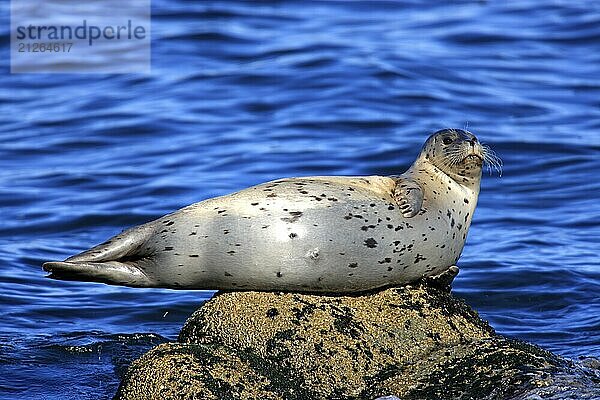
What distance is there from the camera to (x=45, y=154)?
12.8 m

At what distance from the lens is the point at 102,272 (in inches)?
232

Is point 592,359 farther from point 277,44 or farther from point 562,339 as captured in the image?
point 277,44

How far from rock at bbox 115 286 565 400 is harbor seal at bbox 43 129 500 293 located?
0.12 metres

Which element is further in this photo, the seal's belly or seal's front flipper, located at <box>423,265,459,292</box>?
seal's front flipper, located at <box>423,265,459,292</box>

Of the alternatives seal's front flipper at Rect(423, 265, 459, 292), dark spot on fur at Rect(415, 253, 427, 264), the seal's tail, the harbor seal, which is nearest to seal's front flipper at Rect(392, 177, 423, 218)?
the harbor seal

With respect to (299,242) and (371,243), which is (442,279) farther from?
(299,242)

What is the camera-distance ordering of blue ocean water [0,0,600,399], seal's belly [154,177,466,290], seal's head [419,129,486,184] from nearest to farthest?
seal's belly [154,177,466,290] → seal's head [419,129,486,184] → blue ocean water [0,0,600,399]

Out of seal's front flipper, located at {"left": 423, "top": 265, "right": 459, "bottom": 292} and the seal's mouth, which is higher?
the seal's mouth

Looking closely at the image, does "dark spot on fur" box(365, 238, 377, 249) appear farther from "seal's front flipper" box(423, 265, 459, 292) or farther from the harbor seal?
"seal's front flipper" box(423, 265, 459, 292)

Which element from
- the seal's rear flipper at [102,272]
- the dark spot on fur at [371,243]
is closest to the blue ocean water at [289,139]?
the seal's rear flipper at [102,272]

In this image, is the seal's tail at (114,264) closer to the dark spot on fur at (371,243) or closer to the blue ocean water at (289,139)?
the blue ocean water at (289,139)

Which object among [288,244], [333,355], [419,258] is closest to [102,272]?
[288,244]

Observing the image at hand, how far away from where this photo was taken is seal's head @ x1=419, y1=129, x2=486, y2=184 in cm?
658

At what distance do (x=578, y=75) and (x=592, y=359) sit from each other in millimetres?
8883
